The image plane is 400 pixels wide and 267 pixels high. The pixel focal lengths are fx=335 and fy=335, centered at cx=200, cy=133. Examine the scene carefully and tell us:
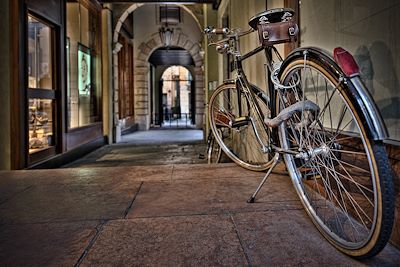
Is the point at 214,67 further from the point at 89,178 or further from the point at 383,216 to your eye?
the point at 383,216

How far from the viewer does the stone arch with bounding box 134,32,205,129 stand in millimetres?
10934

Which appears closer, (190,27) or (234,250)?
(234,250)

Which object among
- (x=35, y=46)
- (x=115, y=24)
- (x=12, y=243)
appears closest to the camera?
(x=12, y=243)

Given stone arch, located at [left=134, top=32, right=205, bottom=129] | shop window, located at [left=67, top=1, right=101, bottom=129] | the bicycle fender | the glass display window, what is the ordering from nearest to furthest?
1. the bicycle fender
2. the glass display window
3. shop window, located at [left=67, top=1, right=101, bottom=129]
4. stone arch, located at [left=134, top=32, right=205, bottom=129]

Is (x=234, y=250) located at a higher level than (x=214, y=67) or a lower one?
lower

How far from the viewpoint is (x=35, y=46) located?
376cm

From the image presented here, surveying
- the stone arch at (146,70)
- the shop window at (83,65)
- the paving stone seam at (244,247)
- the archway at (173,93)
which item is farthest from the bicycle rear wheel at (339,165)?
the archway at (173,93)

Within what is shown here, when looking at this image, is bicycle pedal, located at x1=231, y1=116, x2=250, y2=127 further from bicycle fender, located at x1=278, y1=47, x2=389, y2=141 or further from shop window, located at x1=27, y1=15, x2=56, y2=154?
shop window, located at x1=27, y1=15, x2=56, y2=154

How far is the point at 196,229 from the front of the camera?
1371 mm

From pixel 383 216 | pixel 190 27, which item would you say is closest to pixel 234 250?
pixel 383 216

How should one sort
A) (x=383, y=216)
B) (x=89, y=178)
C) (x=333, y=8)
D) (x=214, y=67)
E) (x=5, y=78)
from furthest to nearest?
(x=214, y=67) < (x=5, y=78) < (x=89, y=178) < (x=333, y=8) < (x=383, y=216)

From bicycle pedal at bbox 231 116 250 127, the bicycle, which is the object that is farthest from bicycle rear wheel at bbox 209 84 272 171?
the bicycle

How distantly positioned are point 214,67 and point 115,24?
2449 millimetres

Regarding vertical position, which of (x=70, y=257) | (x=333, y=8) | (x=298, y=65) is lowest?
(x=70, y=257)
